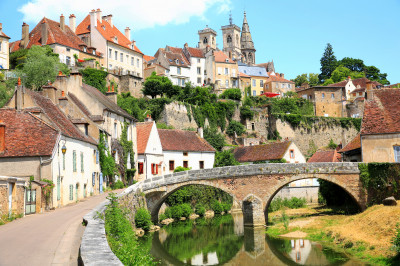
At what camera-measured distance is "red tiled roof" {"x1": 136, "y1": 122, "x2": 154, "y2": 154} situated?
40.4 metres

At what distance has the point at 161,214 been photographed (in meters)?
35.1

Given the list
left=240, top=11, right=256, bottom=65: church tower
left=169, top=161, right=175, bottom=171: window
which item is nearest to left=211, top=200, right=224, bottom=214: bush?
left=169, top=161, right=175, bottom=171: window

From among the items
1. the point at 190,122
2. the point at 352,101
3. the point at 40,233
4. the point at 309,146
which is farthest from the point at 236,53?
the point at 40,233

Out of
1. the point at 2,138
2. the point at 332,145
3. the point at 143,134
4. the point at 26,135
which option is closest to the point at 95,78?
the point at 143,134

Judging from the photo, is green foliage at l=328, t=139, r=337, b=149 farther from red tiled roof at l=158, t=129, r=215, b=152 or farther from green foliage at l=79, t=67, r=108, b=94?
green foliage at l=79, t=67, r=108, b=94

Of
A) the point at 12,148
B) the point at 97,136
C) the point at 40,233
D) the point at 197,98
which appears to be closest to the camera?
the point at 40,233

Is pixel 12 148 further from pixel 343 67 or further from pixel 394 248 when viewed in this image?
pixel 343 67

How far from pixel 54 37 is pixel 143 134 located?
73.2ft

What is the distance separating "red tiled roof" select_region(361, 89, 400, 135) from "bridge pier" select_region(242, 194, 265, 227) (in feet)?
29.0

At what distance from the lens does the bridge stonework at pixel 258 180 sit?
3150cm

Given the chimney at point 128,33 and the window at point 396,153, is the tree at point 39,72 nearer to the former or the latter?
the chimney at point 128,33

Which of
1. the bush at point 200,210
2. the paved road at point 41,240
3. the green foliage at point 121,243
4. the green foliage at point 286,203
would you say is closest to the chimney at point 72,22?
the bush at point 200,210

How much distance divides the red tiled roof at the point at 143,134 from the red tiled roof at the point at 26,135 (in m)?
16.5

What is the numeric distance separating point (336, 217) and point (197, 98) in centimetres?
3433
